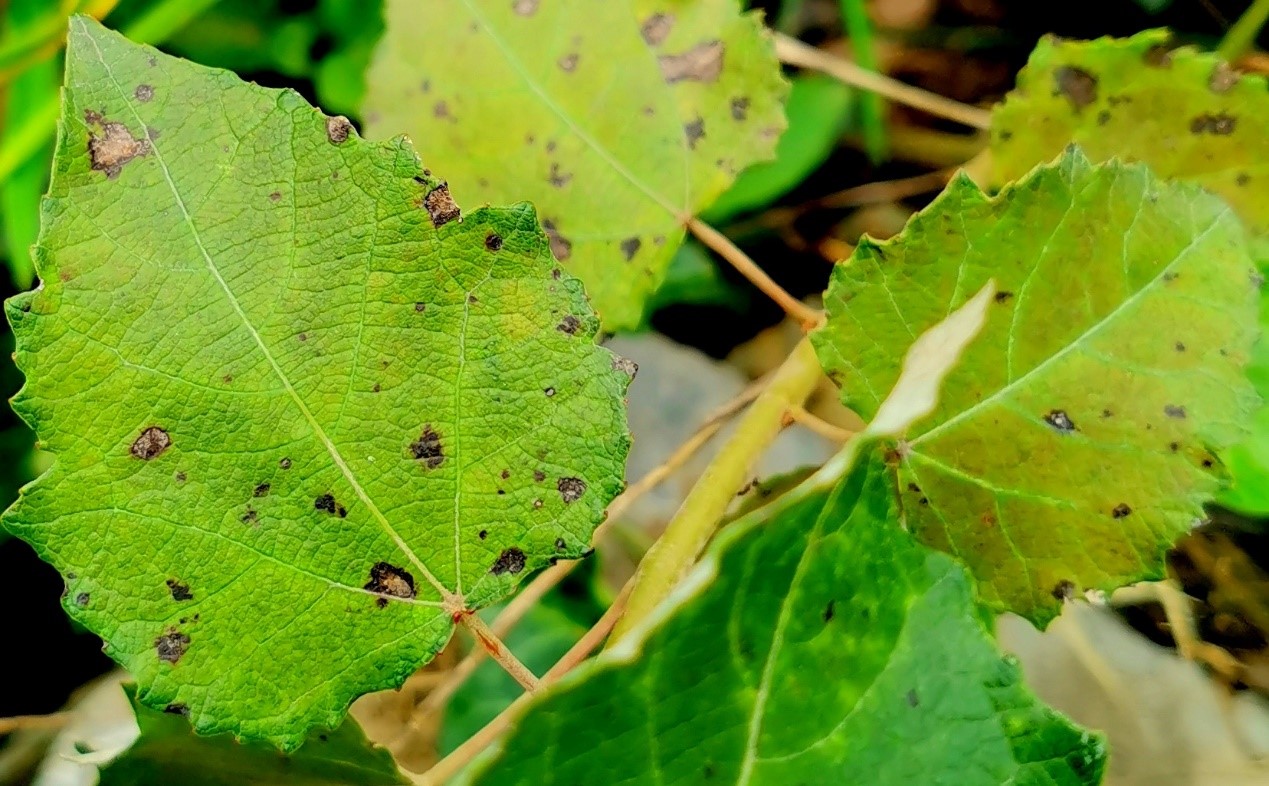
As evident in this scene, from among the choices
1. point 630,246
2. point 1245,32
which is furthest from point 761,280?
point 1245,32

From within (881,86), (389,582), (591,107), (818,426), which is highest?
(881,86)

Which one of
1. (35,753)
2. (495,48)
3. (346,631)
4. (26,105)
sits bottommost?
(35,753)

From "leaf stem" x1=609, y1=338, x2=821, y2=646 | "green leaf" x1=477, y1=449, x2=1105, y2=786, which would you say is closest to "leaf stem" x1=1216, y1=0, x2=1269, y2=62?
"leaf stem" x1=609, y1=338, x2=821, y2=646

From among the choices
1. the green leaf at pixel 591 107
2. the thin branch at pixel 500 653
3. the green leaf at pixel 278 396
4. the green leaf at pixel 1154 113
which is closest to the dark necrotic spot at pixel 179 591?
the green leaf at pixel 278 396

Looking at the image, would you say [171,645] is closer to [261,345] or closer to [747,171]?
[261,345]

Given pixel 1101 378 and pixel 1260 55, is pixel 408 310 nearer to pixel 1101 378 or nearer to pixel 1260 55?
pixel 1101 378

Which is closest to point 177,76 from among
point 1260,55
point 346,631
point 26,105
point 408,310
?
point 408,310

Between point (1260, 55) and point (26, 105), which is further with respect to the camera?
point (26, 105)

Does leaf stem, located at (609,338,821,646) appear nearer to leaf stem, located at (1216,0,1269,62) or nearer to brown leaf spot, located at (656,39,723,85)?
brown leaf spot, located at (656,39,723,85)
